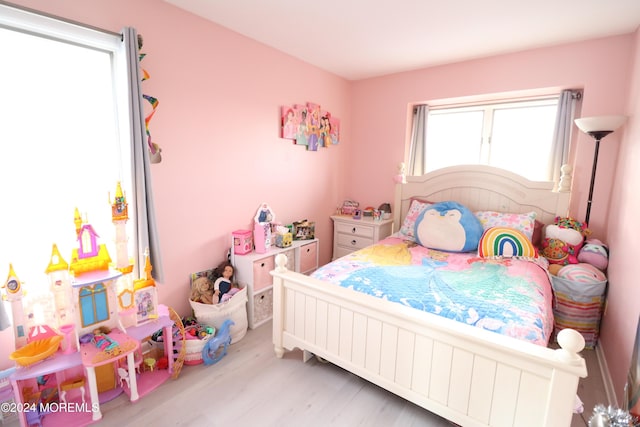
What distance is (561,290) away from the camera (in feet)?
7.94

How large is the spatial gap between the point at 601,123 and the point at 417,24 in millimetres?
1581

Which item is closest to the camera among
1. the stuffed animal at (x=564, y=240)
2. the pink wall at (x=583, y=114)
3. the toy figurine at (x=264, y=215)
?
the pink wall at (x=583, y=114)

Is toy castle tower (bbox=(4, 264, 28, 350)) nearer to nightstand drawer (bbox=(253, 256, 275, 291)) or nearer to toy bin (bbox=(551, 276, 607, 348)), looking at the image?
nightstand drawer (bbox=(253, 256, 275, 291))

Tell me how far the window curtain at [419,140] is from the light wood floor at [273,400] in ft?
7.71

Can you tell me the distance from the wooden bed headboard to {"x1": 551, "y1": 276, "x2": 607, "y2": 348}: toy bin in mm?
688

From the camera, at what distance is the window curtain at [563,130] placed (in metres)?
2.84

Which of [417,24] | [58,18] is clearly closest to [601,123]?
[417,24]

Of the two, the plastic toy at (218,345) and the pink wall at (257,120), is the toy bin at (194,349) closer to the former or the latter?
the plastic toy at (218,345)

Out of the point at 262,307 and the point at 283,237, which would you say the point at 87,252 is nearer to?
the point at 262,307

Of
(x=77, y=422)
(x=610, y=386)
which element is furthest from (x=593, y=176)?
(x=77, y=422)

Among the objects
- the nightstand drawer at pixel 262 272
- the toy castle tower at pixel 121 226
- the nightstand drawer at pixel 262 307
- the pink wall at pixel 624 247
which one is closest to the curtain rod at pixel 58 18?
the toy castle tower at pixel 121 226

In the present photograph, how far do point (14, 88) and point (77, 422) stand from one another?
5.90 feet

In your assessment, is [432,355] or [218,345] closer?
[432,355]

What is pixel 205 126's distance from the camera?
8.09ft
